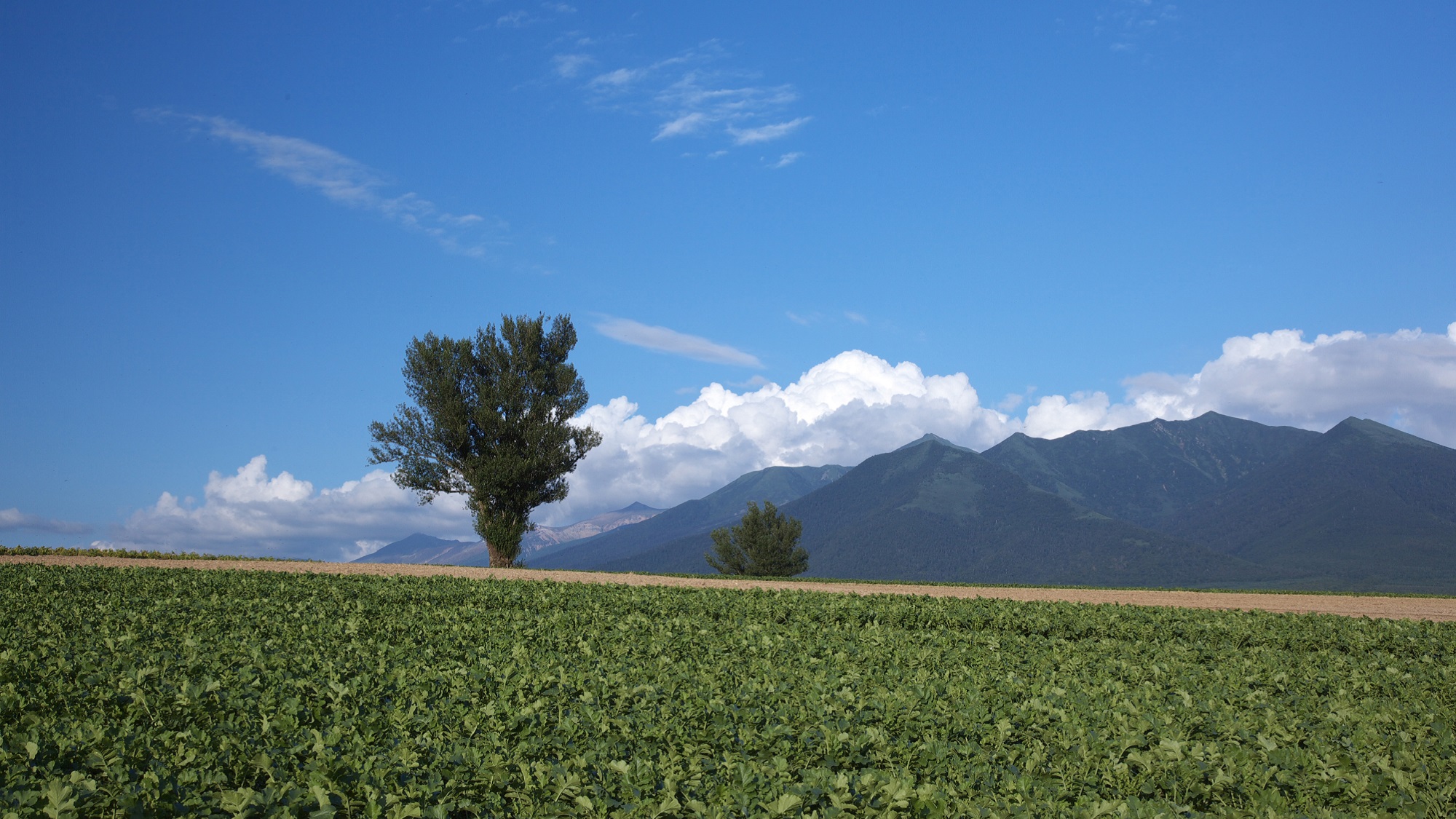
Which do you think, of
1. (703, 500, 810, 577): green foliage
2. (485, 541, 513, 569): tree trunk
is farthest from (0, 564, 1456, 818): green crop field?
(703, 500, 810, 577): green foliage

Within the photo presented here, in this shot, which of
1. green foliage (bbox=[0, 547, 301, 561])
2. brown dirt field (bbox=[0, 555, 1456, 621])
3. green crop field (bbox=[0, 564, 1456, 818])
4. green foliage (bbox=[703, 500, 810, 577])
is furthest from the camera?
green foliage (bbox=[703, 500, 810, 577])

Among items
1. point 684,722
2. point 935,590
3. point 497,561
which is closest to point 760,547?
point 497,561

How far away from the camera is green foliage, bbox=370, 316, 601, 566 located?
49531 millimetres

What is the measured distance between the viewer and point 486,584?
2653cm

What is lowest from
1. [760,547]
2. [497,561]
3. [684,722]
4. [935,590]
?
[935,590]

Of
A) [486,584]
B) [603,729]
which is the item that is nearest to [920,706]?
[603,729]

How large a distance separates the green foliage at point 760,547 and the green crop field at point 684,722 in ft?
191

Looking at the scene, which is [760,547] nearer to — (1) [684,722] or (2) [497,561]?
(2) [497,561]

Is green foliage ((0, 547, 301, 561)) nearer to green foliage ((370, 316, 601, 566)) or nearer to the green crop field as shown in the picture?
green foliage ((370, 316, 601, 566))

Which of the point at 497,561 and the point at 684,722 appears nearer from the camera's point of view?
the point at 684,722

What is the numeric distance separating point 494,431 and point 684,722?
43.4 m

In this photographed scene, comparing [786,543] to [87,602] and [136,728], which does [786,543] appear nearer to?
[87,602]

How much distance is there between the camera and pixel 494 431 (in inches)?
1957

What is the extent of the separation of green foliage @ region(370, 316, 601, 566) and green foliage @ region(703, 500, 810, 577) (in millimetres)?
25981
